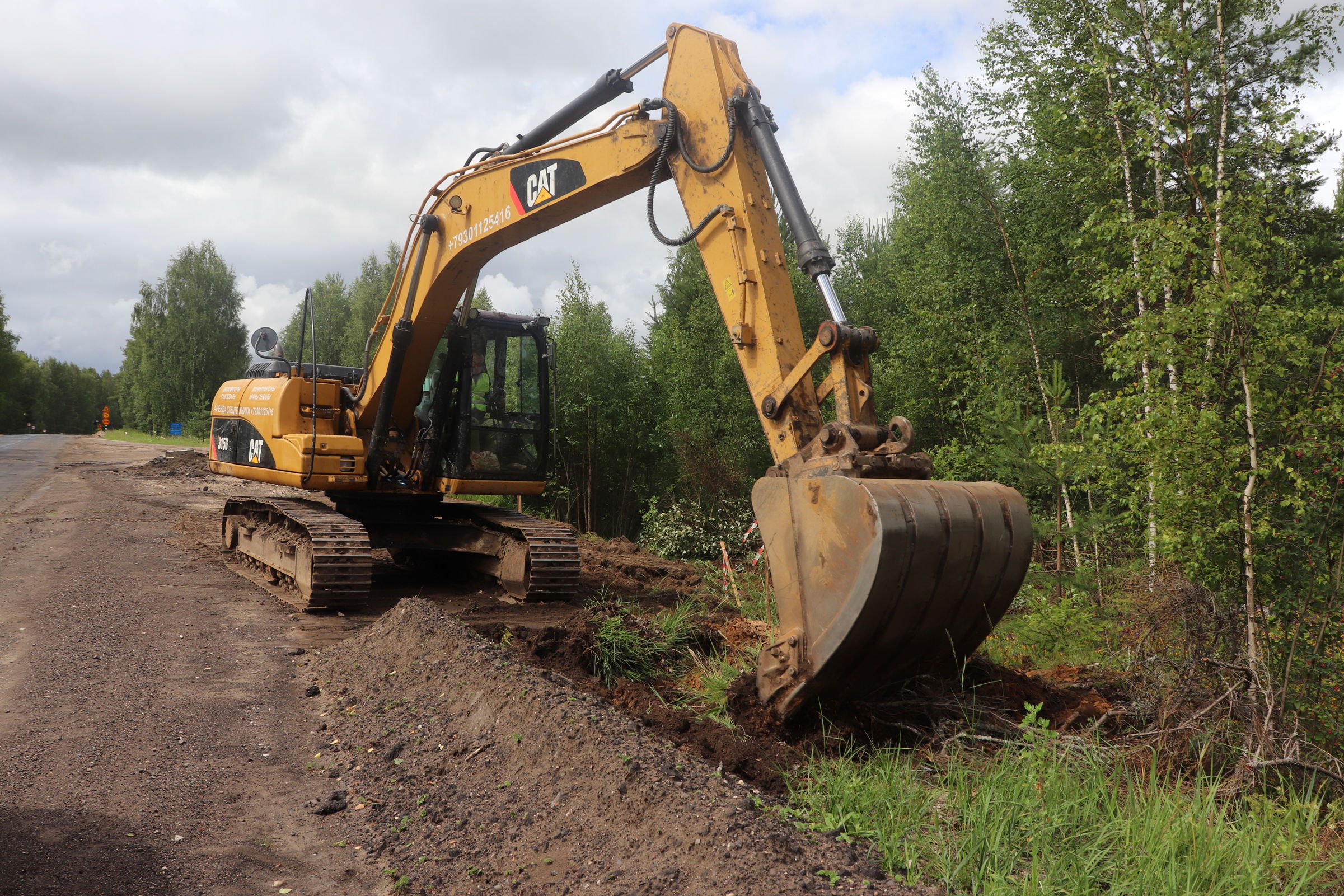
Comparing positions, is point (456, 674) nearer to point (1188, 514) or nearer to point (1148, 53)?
point (1188, 514)

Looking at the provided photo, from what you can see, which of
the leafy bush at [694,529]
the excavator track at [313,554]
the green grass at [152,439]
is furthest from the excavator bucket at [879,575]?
the green grass at [152,439]

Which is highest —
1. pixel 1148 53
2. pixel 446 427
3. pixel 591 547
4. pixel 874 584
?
pixel 1148 53

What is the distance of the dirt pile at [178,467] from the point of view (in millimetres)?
22406

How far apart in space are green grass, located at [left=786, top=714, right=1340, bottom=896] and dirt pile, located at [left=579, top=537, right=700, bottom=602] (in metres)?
4.76

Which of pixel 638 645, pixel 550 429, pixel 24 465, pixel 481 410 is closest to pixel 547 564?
pixel 550 429

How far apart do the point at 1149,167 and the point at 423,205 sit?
8.92 meters

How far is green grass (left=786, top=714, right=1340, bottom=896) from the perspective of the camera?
2.68 metres

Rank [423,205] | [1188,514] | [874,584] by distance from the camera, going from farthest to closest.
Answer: [423,205] → [1188,514] → [874,584]

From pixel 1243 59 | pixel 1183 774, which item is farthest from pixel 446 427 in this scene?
pixel 1243 59

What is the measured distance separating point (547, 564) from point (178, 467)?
802 inches

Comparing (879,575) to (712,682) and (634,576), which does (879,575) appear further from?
(634,576)

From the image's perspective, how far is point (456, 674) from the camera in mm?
5016

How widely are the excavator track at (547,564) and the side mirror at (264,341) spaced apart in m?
2.88

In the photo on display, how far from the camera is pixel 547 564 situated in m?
7.95
